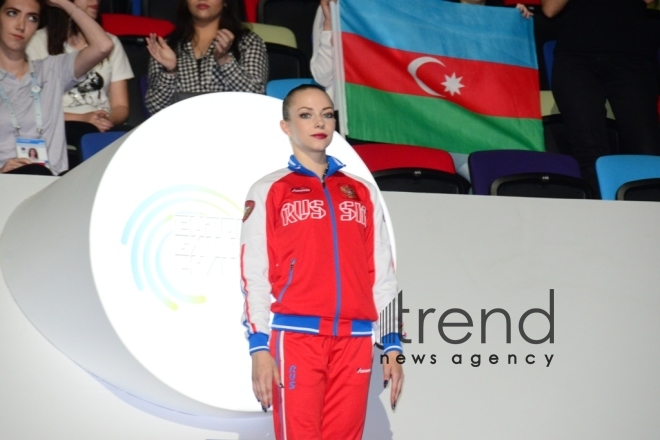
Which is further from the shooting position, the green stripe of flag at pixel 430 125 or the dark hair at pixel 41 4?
the green stripe of flag at pixel 430 125

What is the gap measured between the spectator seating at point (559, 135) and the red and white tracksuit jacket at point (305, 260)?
2953 millimetres

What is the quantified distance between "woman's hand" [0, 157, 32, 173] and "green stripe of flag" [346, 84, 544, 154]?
156cm

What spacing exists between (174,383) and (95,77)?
2263mm

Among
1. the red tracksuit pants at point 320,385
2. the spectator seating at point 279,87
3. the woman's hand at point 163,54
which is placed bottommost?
the red tracksuit pants at point 320,385

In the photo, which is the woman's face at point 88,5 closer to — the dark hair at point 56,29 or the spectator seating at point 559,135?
the dark hair at point 56,29

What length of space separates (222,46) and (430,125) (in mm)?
1214

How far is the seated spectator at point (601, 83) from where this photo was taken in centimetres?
437

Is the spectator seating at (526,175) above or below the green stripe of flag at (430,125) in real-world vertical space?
below

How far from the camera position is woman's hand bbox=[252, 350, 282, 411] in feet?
6.65

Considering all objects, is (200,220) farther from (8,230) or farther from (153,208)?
(8,230)

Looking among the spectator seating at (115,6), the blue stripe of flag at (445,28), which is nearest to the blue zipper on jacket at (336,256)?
the blue stripe of flag at (445,28)

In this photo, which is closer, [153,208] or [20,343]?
[153,208]

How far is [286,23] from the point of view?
546 centimetres

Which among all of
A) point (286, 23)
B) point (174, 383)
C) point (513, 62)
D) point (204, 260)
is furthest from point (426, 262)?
point (286, 23)
